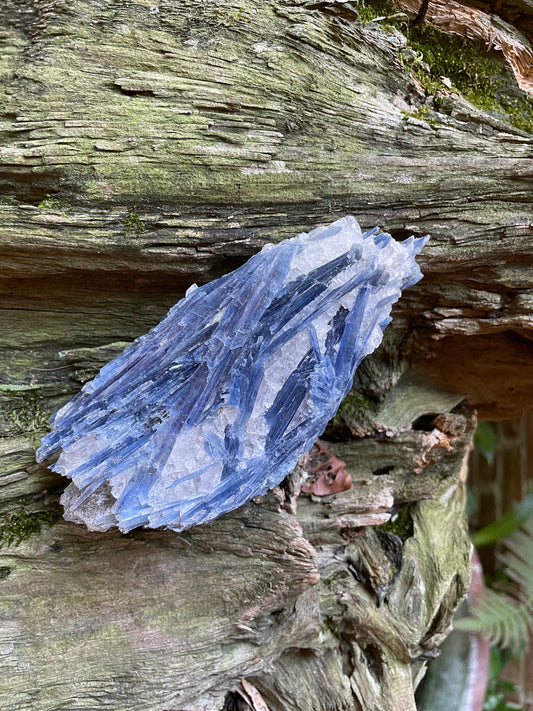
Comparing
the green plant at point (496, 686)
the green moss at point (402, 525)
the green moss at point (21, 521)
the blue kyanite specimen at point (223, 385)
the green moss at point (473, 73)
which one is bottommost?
the green plant at point (496, 686)

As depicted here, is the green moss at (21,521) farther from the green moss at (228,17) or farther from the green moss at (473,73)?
the green moss at (473,73)

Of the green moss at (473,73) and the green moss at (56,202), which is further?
the green moss at (473,73)

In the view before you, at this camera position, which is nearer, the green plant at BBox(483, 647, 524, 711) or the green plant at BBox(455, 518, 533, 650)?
the green plant at BBox(455, 518, 533, 650)

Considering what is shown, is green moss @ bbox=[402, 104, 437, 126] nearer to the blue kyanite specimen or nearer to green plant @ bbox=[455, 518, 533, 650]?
the blue kyanite specimen

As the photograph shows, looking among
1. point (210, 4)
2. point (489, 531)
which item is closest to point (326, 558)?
point (210, 4)

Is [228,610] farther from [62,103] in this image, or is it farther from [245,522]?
[62,103]

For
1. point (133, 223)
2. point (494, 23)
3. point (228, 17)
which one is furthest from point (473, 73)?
point (133, 223)

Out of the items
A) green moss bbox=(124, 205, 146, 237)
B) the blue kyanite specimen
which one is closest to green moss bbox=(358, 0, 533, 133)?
the blue kyanite specimen

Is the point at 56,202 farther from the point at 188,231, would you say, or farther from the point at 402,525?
the point at 402,525

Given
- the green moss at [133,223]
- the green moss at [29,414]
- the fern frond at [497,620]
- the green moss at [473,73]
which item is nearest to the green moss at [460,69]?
the green moss at [473,73]
